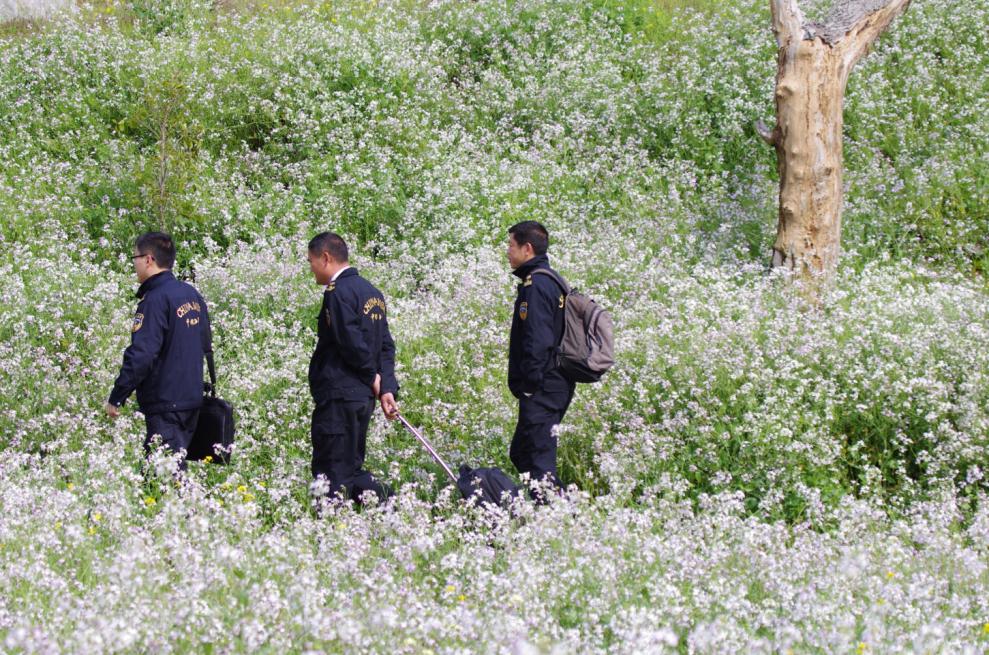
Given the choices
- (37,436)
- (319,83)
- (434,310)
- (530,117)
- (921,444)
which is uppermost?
(319,83)

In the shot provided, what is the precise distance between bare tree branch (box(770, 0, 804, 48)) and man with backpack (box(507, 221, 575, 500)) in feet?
17.0

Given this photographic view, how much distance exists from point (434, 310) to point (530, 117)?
18.3ft

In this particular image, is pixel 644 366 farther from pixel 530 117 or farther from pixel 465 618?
pixel 530 117

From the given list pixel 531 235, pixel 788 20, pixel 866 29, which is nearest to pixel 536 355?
pixel 531 235

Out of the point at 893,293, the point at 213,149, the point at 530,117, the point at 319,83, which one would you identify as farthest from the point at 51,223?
the point at 893,293

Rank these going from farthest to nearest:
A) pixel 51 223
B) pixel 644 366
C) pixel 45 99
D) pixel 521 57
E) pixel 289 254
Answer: pixel 521 57, pixel 45 99, pixel 51 223, pixel 289 254, pixel 644 366

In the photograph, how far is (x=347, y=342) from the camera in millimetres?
5730

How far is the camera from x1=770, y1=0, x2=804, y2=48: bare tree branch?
9633 mm

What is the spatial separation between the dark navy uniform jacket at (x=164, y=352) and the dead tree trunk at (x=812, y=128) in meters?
6.02

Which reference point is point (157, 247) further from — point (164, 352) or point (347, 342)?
point (347, 342)

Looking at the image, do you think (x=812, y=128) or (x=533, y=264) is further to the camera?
(x=812, y=128)

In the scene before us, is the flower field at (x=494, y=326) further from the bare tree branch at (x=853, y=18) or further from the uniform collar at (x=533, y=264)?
the bare tree branch at (x=853, y=18)

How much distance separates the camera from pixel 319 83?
13.7m

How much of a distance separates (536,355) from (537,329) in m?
0.16
